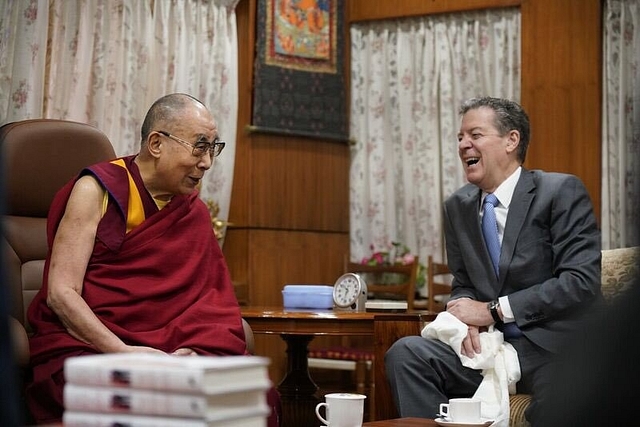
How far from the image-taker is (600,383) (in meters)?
0.83

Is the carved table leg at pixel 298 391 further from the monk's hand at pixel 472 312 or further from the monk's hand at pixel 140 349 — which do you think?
the monk's hand at pixel 140 349

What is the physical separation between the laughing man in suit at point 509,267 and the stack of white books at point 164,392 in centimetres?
174

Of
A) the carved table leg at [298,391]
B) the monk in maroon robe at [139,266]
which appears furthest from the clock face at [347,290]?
the monk in maroon robe at [139,266]

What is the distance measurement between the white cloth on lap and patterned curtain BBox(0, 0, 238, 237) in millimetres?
2320

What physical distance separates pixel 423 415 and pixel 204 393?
74.4 inches

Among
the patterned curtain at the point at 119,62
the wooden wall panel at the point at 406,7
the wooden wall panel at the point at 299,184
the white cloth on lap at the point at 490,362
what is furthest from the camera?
the wooden wall panel at the point at 406,7

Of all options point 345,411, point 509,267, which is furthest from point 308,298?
point 345,411

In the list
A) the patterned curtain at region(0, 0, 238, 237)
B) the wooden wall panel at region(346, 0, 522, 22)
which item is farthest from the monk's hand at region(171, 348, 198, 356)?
the wooden wall panel at region(346, 0, 522, 22)

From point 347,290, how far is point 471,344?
85cm

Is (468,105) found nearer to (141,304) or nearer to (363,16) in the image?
(141,304)

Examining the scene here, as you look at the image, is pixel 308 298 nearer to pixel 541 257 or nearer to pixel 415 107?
pixel 541 257

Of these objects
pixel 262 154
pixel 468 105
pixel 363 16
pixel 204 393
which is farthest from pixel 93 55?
pixel 204 393

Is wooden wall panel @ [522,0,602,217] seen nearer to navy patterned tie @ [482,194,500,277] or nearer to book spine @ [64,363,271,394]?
navy patterned tie @ [482,194,500,277]

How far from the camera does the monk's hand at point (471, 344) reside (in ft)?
9.33
